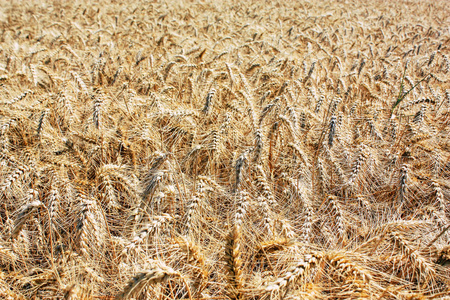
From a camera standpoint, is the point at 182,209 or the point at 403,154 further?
the point at 403,154

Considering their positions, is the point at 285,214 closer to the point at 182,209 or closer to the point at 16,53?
the point at 182,209

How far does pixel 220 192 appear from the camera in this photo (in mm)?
1804

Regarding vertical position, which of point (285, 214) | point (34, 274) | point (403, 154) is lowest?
point (34, 274)

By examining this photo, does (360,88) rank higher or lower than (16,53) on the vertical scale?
higher

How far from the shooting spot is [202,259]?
1.31 meters

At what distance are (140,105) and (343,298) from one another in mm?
2224

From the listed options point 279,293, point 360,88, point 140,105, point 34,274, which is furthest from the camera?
point 360,88

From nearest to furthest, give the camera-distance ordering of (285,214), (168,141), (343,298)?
(343,298) → (285,214) → (168,141)

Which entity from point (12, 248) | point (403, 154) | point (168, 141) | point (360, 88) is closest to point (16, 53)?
point (168, 141)

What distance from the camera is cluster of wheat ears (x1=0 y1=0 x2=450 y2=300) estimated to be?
1288mm

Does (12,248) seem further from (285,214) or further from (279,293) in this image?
(285,214)

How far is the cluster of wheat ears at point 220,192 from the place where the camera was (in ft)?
4.23

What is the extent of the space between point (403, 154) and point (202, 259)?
169 cm

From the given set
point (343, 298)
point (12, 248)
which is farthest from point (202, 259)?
point (12, 248)
